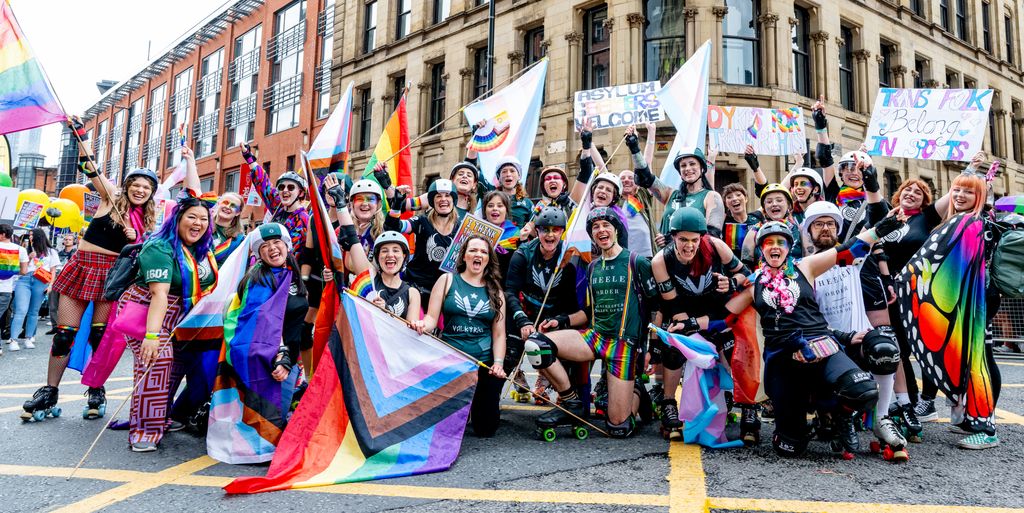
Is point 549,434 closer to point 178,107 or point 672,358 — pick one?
point 672,358

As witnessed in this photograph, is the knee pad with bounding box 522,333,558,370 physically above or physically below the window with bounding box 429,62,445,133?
below

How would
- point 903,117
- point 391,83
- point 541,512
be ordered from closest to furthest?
point 541,512, point 903,117, point 391,83

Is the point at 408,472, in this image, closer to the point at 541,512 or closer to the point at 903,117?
the point at 541,512

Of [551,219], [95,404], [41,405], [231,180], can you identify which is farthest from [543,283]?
[231,180]

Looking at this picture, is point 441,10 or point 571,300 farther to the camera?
point 441,10

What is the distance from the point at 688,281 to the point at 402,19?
21.8 metres

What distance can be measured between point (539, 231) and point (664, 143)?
36.4 feet

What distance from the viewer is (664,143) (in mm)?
15203

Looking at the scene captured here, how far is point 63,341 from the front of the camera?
16.2ft

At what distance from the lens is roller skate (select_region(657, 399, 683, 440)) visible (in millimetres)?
4453

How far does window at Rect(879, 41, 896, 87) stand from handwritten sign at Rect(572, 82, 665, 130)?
12.5 metres

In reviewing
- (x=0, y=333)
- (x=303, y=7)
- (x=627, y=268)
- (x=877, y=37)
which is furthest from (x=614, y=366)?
(x=303, y=7)

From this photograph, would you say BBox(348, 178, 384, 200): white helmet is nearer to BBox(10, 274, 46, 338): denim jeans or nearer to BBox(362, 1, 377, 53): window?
BBox(10, 274, 46, 338): denim jeans

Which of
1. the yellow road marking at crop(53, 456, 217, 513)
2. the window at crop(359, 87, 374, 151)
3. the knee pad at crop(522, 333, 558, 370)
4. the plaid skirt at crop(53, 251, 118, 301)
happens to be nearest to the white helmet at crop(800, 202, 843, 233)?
the knee pad at crop(522, 333, 558, 370)
